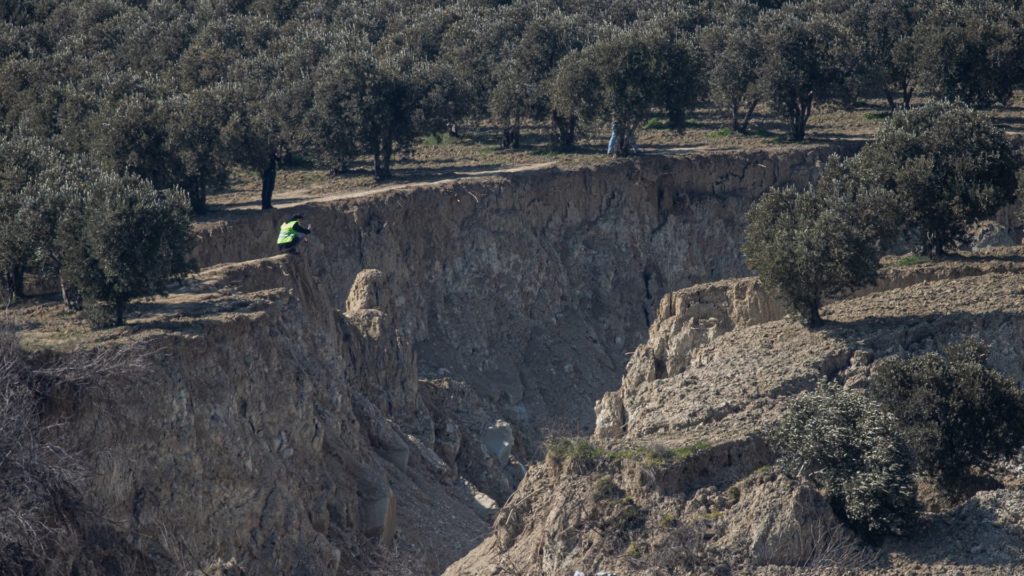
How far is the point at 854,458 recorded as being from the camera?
1426 inches

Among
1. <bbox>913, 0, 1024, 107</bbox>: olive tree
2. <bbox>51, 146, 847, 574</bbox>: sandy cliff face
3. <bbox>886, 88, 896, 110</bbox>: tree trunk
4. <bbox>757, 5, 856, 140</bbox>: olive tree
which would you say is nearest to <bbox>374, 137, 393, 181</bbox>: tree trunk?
<bbox>51, 146, 847, 574</bbox>: sandy cliff face

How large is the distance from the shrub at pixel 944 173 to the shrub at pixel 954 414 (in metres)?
12.8

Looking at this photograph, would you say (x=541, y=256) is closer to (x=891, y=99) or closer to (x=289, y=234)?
(x=289, y=234)

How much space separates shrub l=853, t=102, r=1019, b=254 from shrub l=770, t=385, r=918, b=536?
1608 cm

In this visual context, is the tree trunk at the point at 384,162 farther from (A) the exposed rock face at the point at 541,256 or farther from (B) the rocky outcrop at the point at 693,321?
(B) the rocky outcrop at the point at 693,321

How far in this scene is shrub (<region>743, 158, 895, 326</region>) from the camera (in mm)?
48375

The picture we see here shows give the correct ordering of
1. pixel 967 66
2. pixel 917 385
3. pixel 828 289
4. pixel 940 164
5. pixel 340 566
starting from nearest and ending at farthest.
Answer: pixel 917 385 → pixel 340 566 → pixel 828 289 → pixel 940 164 → pixel 967 66

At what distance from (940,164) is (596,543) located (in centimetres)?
2377

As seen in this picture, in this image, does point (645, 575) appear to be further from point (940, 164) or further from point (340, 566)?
point (940, 164)

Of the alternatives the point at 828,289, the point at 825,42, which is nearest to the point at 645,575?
the point at 828,289

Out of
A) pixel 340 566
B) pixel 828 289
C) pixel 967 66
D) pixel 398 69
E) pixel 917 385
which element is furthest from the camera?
pixel 967 66

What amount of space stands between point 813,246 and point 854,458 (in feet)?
43.0

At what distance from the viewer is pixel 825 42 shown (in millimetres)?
77250

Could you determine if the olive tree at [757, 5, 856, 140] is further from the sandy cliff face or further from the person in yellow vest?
the person in yellow vest
